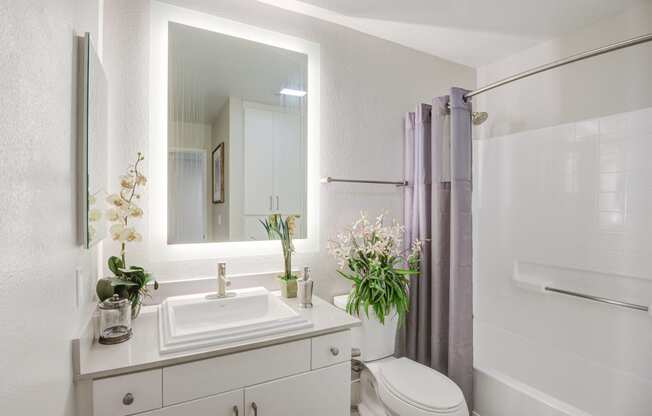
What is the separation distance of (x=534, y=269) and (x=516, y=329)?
0.44m

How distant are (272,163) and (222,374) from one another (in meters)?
1.12

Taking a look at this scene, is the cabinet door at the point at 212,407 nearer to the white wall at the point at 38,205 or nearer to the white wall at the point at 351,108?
the white wall at the point at 38,205

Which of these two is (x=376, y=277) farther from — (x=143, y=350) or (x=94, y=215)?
(x=94, y=215)

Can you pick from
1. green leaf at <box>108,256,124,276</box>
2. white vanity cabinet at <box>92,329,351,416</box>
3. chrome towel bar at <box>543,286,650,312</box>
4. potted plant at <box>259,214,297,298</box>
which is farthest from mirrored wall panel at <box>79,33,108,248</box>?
chrome towel bar at <box>543,286,650,312</box>

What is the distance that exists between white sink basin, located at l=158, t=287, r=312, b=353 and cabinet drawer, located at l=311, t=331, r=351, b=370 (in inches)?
3.7

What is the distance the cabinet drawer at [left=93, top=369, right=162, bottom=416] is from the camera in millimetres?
992

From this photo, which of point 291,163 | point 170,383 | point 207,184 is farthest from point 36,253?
point 291,163

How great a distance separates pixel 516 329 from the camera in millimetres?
2328

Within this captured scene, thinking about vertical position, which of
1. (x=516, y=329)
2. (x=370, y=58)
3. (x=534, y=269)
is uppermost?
(x=370, y=58)

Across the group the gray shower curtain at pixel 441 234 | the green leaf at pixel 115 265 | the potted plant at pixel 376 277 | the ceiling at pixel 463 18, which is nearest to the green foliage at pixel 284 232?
the potted plant at pixel 376 277

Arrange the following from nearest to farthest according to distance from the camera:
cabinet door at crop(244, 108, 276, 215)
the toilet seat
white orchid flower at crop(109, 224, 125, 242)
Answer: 1. white orchid flower at crop(109, 224, 125, 242)
2. the toilet seat
3. cabinet door at crop(244, 108, 276, 215)

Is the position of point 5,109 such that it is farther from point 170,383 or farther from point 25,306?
point 170,383

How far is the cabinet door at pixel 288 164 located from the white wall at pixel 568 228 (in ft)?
4.55

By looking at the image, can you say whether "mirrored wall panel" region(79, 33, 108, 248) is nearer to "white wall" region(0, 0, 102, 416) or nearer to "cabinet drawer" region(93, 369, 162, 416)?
"white wall" region(0, 0, 102, 416)
